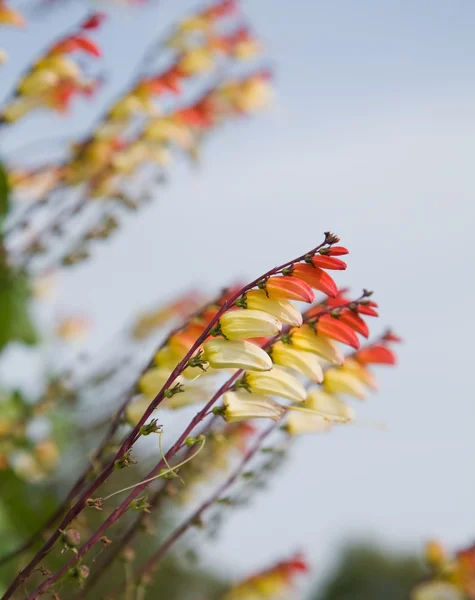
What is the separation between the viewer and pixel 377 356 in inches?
49.9

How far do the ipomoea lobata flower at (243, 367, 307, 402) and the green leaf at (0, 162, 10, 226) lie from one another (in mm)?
1117

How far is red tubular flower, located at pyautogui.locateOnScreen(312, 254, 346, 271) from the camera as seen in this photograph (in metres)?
0.92

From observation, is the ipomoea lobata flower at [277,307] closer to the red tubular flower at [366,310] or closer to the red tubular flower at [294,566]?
the red tubular flower at [366,310]

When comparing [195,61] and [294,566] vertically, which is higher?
[195,61]

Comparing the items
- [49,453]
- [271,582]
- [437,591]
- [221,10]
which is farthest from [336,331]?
[49,453]

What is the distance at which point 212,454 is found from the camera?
1.90 metres

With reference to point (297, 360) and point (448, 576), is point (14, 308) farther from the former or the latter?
point (448, 576)

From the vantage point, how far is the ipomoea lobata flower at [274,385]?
103 centimetres

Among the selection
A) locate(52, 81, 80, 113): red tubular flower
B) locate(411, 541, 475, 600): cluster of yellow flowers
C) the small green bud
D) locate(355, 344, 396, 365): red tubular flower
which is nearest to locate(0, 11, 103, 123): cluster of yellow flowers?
locate(52, 81, 80, 113): red tubular flower

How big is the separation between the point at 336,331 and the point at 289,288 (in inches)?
6.5

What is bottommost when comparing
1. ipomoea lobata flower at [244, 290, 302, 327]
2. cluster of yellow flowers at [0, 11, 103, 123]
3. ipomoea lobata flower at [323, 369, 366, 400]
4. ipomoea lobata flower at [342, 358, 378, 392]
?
ipomoea lobata flower at [244, 290, 302, 327]

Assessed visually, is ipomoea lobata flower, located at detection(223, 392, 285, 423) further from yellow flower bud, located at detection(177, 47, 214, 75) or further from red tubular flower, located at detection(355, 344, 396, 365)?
yellow flower bud, located at detection(177, 47, 214, 75)

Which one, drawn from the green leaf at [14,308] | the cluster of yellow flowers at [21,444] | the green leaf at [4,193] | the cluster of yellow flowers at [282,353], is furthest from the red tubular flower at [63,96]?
the cluster of yellow flowers at [282,353]

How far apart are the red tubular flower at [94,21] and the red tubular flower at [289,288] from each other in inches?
41.6
